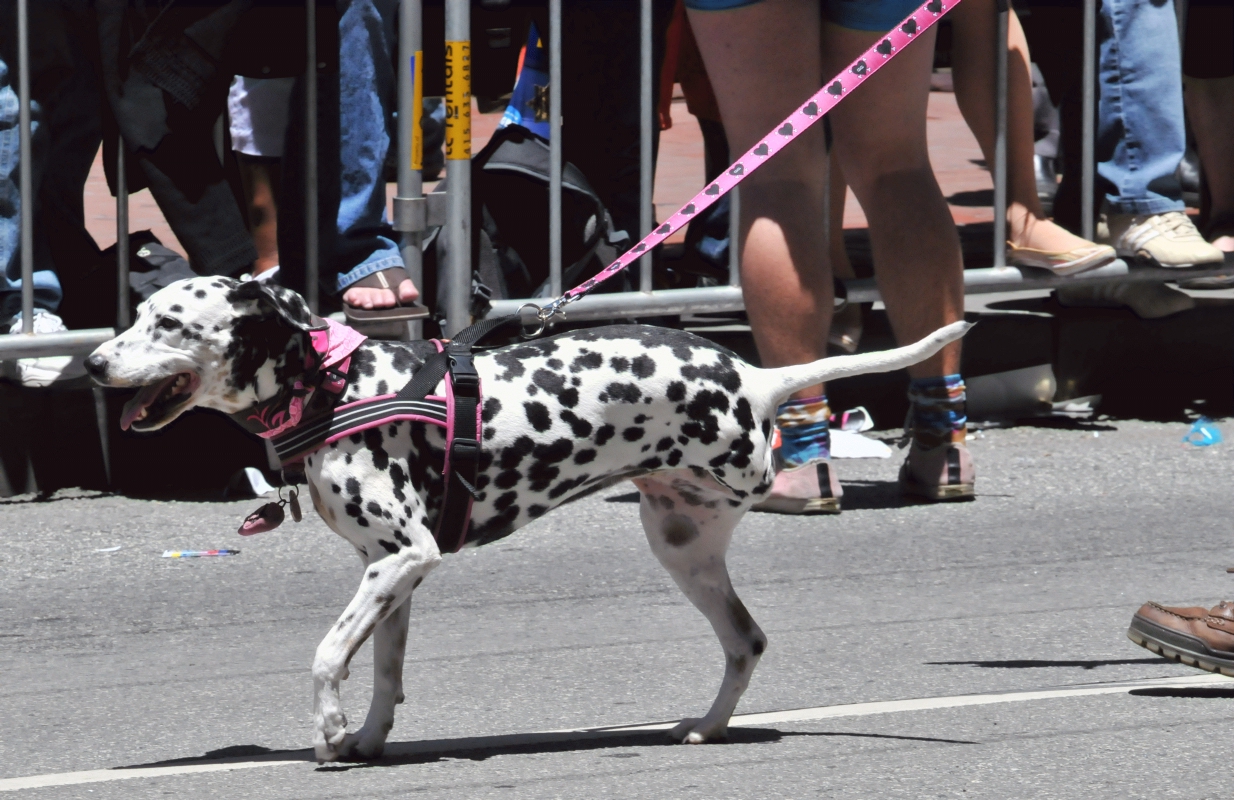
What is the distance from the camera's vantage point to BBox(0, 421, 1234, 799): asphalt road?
3.68 meters

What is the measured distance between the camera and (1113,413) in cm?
725

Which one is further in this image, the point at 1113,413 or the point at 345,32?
the point at 1113,413

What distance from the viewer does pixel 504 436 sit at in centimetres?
371

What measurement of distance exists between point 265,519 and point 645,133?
298cm

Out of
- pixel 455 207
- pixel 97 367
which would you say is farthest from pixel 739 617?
pixel 455 207

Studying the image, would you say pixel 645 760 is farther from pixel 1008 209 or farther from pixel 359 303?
pixel 1008 209

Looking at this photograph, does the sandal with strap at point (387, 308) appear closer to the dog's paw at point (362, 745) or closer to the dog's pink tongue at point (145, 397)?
the dog's pink tongue at point (145, 397)

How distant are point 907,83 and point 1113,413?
2.07 metres

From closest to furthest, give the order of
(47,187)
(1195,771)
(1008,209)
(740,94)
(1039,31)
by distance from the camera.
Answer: (1195,771) < (740,94) < (47,187) < (1008,209) < (1039,31)

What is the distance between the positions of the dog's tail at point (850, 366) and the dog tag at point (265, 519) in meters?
0.97

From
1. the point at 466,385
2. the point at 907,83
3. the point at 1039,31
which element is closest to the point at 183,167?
the point at 907,83

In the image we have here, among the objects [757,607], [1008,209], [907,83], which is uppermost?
[907,83]

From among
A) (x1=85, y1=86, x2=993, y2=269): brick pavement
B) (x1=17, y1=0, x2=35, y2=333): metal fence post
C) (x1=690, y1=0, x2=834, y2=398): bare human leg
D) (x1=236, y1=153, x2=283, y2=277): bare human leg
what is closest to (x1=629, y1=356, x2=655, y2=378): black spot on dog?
(x1=690, y1=0, x2=834, y2=398): bare human leg

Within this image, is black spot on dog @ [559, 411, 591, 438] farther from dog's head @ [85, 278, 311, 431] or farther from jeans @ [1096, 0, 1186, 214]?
jeans @ [1096, 0, 1186, 214]
